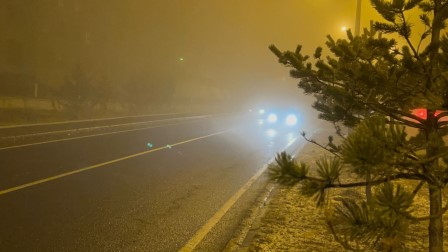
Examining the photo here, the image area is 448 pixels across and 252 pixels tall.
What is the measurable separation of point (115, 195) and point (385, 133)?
22.0 ft

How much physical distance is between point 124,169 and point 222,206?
412cm

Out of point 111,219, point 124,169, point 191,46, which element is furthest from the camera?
point 191,46

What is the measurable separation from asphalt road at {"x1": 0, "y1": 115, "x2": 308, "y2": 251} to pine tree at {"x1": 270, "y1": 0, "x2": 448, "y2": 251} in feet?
10.3

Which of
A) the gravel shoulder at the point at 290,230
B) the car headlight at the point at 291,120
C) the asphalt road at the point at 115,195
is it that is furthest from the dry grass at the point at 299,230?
the car headlight at the point at 291,120

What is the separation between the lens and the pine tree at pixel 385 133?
7.16ft

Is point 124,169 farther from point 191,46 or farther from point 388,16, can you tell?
point 191,46

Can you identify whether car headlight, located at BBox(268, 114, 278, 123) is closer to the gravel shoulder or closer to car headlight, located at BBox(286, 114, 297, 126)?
car headlight, located at BBox(286, 114, 297, 126)

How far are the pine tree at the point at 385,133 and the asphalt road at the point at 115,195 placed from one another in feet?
10.3

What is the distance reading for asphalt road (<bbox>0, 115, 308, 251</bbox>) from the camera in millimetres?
5703

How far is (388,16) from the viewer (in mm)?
2711

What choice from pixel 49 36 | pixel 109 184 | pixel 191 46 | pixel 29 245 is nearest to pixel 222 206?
pixel 109 184

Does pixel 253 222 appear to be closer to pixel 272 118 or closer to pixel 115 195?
pixel 115 195

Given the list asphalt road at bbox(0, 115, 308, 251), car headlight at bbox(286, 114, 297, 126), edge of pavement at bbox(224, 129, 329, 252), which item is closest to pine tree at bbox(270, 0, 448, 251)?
edge of pavement at bbox(224, 129, 329, 252)

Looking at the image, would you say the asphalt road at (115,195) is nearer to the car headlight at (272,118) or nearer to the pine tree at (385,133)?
the pine tree at (385,133)
